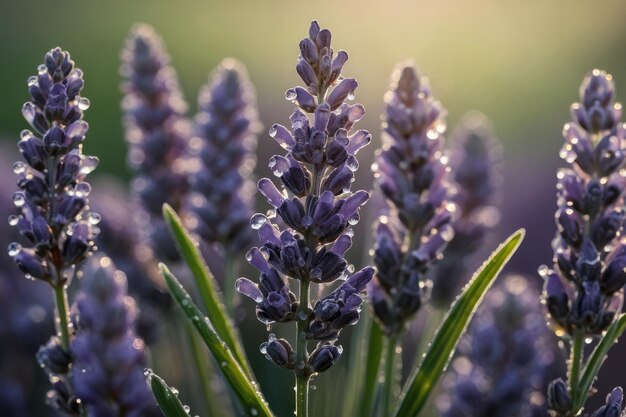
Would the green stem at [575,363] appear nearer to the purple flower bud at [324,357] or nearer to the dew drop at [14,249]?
the purple flower bud at [324,357]

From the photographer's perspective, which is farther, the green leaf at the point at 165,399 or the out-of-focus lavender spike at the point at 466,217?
the out-of-focus lavender spike at the point at 466,217

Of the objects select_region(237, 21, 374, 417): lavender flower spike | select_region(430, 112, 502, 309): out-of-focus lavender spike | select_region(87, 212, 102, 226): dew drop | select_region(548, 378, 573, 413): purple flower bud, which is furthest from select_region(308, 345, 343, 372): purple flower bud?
select_region(430, 112, 502, 309): out-of-focus lavender spike

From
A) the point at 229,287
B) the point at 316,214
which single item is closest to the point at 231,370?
the point at 316,214

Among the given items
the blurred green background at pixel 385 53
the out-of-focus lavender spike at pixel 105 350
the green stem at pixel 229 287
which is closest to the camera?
the out-of-focus lavender spike at pixel 105 350

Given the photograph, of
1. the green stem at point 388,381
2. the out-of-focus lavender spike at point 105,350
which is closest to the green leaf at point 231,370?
the out-of-focus lavender spike at point 105,350

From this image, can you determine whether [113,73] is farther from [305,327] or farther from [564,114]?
[305,327]

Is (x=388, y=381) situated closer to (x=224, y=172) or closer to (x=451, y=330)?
(x=451, y=330)
